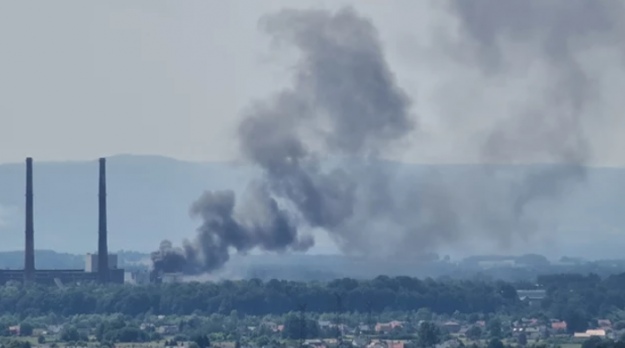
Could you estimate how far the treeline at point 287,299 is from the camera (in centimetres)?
11197

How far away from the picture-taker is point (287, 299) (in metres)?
114

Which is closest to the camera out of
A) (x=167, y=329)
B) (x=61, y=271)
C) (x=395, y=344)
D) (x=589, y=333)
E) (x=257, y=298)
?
(x=395, y=344)

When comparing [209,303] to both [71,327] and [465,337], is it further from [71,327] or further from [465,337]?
[465,337]

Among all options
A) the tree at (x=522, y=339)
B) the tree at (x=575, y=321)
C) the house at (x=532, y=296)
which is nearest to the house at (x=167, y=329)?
the tree at (x=522, y=339)

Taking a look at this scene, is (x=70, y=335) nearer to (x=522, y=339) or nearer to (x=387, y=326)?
(x=387, y=326)

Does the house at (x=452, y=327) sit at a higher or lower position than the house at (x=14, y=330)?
lower

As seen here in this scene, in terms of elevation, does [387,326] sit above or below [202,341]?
above

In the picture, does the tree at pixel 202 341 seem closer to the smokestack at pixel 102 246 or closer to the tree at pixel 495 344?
the tree at pixel 495 344

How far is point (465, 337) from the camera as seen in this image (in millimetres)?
90500

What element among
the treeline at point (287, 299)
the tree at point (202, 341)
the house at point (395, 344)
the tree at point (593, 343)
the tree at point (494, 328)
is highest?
the treeline at point (287, 299)

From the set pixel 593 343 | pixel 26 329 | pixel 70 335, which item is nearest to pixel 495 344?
pixel 593 343

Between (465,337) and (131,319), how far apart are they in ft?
72.1

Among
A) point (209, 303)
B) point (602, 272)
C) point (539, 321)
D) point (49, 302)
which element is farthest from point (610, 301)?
point (602, 272)

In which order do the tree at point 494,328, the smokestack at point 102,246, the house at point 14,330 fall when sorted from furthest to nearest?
the smokestack at point 102,246 → the house at point 14,330 → the tree at point 494,328
